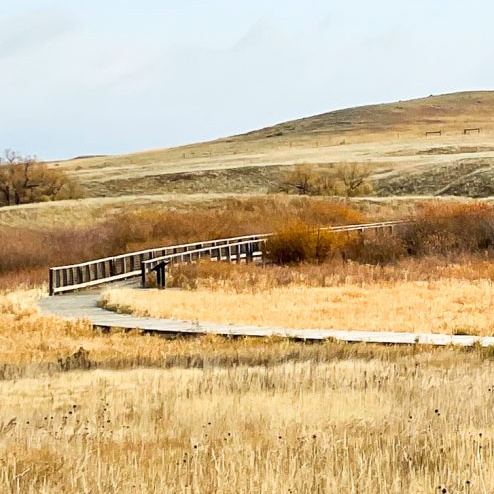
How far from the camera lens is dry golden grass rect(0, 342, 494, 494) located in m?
6.73

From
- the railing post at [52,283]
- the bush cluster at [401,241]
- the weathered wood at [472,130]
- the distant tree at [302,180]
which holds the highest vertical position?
the weathered wood at [472,130]

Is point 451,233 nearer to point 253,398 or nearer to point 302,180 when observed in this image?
point 253,398

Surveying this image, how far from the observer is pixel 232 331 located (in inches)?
731

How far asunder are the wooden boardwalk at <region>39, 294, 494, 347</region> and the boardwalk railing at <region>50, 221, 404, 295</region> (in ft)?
17.6

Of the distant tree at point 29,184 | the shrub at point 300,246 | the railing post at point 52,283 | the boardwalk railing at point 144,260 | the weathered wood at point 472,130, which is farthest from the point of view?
the weathered wood at point 472,130

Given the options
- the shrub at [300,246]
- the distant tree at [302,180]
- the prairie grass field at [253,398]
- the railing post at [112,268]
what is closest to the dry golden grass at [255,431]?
the prairie grass field at [253,398]

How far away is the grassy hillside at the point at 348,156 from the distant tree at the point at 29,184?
23.6 feet

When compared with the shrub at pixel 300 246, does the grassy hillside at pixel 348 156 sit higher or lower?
higher

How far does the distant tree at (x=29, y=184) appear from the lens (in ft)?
261

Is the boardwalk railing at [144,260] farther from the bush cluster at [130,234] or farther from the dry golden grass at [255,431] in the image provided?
the dry golden grass at [255,431]

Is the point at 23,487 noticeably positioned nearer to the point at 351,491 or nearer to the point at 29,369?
the point at 351,491

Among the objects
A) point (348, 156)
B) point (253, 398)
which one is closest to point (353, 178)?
point (348, 156)

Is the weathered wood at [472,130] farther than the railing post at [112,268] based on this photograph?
Yes

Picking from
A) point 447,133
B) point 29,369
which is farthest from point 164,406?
point 447,133
